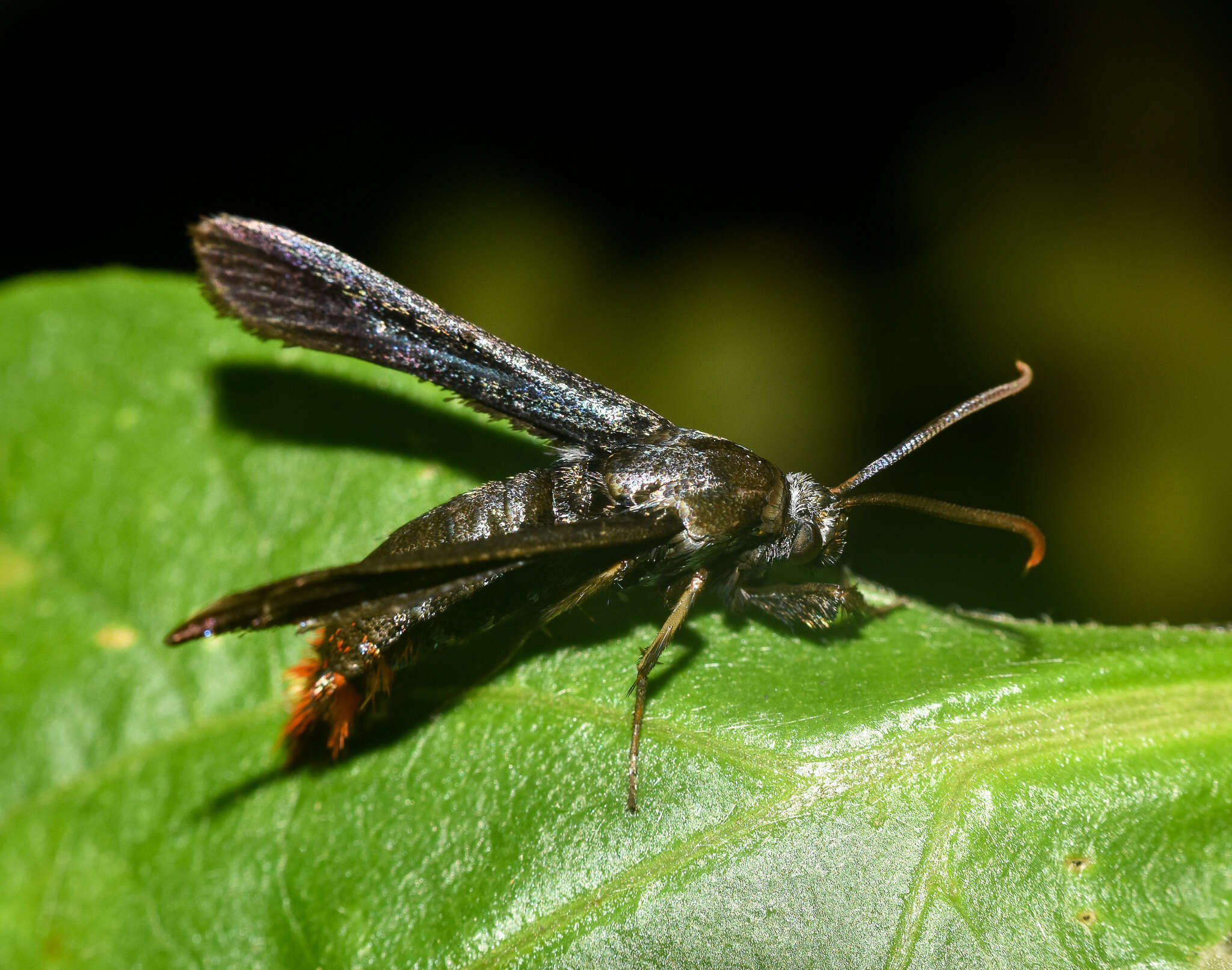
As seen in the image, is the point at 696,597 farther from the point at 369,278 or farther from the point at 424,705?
the point at 369,278

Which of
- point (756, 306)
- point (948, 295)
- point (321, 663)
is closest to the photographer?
point (321, 663)

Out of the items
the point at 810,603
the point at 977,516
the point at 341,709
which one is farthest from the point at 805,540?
the point at 341,709

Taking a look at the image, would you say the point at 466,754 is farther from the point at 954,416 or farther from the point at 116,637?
the point at 954,416

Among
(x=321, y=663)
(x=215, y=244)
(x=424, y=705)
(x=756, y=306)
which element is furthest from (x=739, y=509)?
(x=756, y=306)

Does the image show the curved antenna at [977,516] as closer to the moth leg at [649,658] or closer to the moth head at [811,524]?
the moth head at [811,524]

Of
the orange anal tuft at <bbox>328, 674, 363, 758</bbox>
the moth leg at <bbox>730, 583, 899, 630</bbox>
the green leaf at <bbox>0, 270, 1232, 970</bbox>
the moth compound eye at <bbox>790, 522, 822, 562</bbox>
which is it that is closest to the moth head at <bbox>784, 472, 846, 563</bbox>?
the moth compound eye at <bbox>790, 522, 822, 562</bbox>

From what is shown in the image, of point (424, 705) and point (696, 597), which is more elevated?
point (696, 597)
